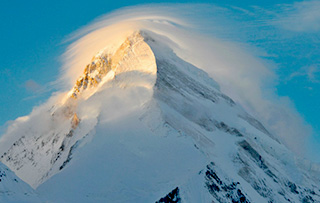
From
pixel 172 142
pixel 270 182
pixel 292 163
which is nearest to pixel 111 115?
pixel 172 142

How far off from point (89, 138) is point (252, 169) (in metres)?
37.0

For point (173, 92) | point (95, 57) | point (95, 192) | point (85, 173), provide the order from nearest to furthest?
point (95, 192)
point (85, 173)
point (173, 92)
point (95, 57)

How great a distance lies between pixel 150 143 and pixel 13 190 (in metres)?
32.0

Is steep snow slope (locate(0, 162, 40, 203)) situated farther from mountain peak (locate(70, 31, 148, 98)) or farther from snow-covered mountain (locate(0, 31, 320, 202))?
mountain peak (locate(70, 31, 148, 98))

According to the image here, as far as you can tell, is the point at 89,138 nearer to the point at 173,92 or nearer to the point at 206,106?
the point at 173,92

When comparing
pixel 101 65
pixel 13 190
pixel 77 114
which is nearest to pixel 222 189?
pixel 13 190

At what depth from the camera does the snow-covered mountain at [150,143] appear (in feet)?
352

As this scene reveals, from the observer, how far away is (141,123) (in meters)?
126

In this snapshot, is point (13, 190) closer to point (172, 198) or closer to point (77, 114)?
point (172, 198)

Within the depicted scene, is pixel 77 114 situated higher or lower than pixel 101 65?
lower

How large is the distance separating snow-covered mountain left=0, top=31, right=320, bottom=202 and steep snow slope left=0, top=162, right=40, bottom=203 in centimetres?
498

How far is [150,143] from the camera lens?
4660 inches

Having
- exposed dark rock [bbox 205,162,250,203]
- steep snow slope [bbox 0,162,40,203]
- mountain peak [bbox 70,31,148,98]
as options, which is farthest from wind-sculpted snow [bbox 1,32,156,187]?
exposed dark rock [bbox 205,162,250,203]

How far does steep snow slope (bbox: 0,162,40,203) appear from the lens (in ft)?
306
